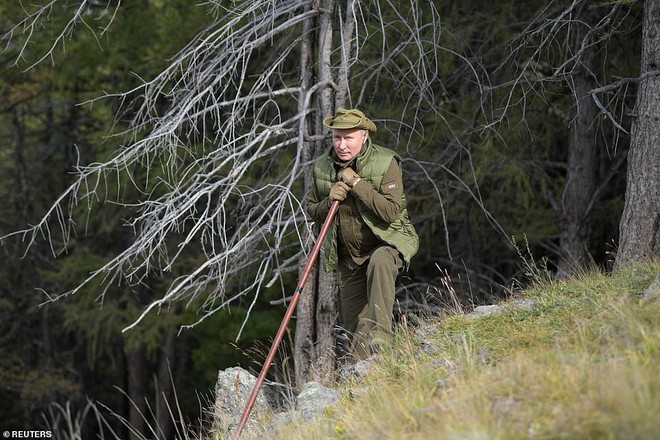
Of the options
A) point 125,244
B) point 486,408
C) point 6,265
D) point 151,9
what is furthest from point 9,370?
point 486,408

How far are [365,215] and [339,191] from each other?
28 cm

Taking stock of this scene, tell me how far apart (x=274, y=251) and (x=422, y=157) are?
416cm

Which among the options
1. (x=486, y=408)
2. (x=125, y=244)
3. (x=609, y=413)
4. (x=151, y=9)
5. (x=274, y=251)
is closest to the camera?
(x=609, y=413)

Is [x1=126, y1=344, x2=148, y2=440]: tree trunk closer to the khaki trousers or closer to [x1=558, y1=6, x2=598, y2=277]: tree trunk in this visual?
[x1=558, y1=6, x2=598, y2=277]: tree trunk

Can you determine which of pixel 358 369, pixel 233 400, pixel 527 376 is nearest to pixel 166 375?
pixel 233 400

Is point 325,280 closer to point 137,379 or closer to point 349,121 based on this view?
point 349,121

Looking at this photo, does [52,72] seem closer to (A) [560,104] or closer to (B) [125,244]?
(B) [125,244]

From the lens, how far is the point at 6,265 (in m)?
20.4

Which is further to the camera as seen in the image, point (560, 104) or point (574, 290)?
point (560, 104)

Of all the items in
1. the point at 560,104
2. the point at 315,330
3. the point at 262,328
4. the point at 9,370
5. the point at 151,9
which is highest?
Answer: the point at 151,9

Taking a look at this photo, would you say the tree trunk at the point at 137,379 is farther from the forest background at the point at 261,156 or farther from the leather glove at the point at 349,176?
the leather glove at the point at 349,176

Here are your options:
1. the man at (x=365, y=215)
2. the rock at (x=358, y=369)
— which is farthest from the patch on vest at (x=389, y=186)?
the rock at (x=358, y=369)

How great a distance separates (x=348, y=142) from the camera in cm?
639

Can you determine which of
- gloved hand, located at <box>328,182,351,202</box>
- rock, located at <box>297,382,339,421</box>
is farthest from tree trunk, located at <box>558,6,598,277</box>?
rock, located at <box>297,382,339,421</box>
